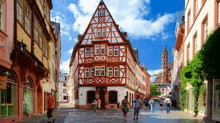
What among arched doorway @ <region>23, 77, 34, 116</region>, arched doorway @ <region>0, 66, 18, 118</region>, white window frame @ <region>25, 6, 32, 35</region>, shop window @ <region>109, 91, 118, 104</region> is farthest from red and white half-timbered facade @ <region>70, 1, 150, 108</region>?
arched doorway @ <region>0, 66, 18, 118</region>

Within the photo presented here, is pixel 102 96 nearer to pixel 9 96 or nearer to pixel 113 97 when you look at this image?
pixel 113 97

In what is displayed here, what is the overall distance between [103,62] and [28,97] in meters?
18.2

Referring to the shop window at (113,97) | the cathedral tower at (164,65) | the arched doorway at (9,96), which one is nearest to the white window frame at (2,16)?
the arched doorway at (9,96)

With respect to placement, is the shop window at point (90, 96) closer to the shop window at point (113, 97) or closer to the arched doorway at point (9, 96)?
the shop window at point (113, 97)

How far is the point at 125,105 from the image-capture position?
16.6 metres

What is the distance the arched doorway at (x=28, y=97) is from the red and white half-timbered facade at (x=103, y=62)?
1693 centimetres

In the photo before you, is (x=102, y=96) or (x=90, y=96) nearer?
(x=102, y=96)

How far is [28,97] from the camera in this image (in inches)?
664

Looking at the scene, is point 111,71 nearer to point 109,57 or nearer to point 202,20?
point 109,57

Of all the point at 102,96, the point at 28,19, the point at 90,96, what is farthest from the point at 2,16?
the point at 90,96

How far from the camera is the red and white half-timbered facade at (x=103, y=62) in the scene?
34500 mm

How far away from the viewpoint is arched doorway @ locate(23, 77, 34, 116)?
15817 millimetres

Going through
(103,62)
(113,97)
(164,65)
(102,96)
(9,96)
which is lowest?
(113,97)

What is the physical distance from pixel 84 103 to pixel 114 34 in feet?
34.8
